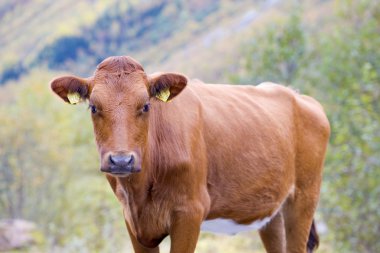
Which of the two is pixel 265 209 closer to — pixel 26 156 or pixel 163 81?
pixel 163 81

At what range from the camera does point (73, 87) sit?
6121 mm

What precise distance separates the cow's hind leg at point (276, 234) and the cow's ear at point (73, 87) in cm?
353

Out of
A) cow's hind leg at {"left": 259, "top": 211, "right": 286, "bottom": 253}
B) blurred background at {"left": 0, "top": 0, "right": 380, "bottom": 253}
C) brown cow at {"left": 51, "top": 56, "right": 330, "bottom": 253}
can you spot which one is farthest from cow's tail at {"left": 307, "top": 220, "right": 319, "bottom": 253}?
blurred background at {"left": 0, "top": 0, "right": 380, "bottom": 253}

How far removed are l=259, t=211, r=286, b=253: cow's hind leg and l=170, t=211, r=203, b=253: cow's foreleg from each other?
7.95ft

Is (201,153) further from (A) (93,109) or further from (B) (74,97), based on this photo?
(B) (74,97)

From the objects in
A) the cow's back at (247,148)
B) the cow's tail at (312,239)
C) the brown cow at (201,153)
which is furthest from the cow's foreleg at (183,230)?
the cow's tail at (312,239)

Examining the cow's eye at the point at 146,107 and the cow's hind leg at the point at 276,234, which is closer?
the cow's eye at the point at 146,107

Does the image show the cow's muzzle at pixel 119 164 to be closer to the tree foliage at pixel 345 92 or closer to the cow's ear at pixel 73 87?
the cow's ear at pixel 73 87

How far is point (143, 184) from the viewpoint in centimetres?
636

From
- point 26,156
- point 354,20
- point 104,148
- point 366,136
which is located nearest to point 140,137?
point 104,148

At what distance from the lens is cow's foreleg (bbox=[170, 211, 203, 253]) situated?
20.8ft

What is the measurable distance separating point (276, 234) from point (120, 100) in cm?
362

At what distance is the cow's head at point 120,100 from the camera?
18.6 ft

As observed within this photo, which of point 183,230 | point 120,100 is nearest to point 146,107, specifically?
point 120,100
